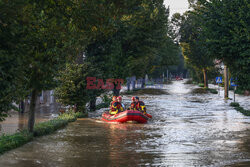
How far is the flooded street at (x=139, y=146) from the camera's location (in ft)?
36.3

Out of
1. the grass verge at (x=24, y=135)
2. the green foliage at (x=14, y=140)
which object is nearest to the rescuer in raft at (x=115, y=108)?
the grass verge at (x=24, y=135)

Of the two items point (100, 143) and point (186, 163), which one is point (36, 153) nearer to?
point (100, 143)

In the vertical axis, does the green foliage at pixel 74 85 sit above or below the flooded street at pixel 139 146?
above

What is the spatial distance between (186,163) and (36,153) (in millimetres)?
4394

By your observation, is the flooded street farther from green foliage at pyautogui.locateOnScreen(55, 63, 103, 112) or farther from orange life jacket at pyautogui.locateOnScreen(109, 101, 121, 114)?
green foliage at pyautogui.locateOnScreen(55, 63, 103, 112)

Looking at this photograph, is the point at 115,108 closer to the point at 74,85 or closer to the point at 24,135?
the point at 74,85

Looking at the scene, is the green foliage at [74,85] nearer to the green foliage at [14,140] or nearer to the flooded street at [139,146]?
the flooded street at [139,146]

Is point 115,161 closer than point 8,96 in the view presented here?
No

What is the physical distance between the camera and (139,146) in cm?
1375

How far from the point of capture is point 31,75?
14.6 m

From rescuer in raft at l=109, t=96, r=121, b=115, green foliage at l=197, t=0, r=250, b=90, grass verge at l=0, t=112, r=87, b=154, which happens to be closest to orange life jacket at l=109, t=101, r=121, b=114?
rescuer in raft at l=109, t=96, r=121, b=115

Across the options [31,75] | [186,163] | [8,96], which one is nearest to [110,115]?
[31,75]

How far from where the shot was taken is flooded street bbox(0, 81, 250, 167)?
11.1 m

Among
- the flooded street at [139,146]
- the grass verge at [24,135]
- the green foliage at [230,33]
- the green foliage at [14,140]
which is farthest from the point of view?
the green foliage at [230,33]
